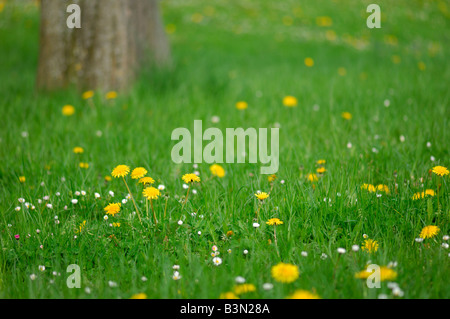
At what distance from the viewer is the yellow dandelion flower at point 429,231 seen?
5.92 ft

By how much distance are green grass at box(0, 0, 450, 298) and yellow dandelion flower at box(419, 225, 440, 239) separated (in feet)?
0.15

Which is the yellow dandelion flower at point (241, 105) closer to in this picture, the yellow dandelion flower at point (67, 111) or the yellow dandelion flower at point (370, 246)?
the yellow dandelion flower at point (67, 111)

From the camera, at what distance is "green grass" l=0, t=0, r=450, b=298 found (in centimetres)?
165

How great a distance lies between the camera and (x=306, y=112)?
3742 mm

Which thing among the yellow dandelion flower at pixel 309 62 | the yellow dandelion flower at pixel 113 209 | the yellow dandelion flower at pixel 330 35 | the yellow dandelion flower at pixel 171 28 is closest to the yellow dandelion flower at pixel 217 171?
the yellow dandelion flower at pixel 113 209

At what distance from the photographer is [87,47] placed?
3.92m

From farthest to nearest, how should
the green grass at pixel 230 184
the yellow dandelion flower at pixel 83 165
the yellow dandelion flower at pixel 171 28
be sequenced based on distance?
1. the yellow dandelion flower at pixel 171 28
2. the yellow dandelion flower at pixel 83 165
3. the green grass at pixel 230 184

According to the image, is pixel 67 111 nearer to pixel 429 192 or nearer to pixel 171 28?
pixel 429 192

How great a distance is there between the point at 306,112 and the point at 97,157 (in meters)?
2.00

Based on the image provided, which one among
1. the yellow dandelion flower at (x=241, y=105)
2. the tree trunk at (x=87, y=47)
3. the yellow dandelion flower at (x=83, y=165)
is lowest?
the yellow dandelion flower at (x=83, y=165)

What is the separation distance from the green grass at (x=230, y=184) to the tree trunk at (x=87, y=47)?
0.62 feet

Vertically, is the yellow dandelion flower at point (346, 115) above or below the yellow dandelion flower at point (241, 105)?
below

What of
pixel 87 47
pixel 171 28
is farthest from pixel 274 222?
pixel 171 28

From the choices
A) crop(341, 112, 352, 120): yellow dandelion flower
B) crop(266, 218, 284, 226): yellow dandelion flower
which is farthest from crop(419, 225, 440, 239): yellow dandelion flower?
crop(341, 112, 352, 120): yellow dandelion flower
